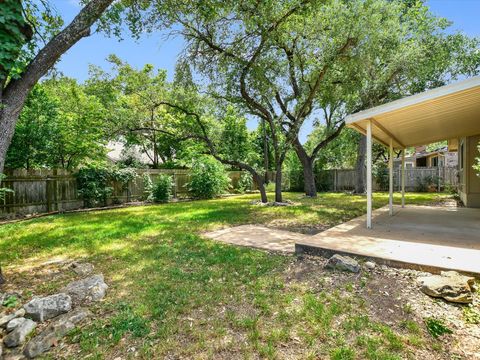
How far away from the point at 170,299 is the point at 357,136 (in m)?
16.5

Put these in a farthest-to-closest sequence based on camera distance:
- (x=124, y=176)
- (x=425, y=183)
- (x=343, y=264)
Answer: (x=425, y=183)
(x=124, y=176)
(x=343, y=264)

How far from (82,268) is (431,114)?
6882mm

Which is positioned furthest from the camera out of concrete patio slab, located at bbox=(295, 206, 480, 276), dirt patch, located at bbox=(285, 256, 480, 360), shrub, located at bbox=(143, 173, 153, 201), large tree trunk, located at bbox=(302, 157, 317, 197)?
large tree trunk, located at bbox=(302, 157, 317, 197)

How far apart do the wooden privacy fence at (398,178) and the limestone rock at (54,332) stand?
16115 millimetres

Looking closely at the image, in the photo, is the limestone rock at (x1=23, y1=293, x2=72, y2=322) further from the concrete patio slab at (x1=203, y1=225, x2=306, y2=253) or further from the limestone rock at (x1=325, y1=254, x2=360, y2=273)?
the limestone rock at (x1=325, y1=254, x2=360, y2=273)

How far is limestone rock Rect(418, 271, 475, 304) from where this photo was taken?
2.69 metres

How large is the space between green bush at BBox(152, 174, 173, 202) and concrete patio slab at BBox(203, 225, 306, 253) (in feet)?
21.5

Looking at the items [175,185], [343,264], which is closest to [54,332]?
[343,264]

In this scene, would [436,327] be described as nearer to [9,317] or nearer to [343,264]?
[343,264]

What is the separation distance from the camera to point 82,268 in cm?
383

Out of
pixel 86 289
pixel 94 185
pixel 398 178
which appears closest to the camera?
pixel 86 289

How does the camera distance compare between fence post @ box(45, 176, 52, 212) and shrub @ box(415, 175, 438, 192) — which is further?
shrub @ box(415, 175, 438, 192)

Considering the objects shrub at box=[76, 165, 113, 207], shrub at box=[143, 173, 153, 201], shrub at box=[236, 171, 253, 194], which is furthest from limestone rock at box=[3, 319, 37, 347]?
shrub at box=[236, 171, 253, 194]

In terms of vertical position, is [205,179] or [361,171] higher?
[361,171]
